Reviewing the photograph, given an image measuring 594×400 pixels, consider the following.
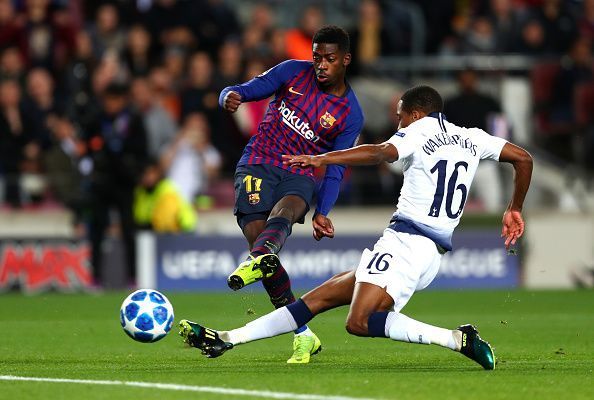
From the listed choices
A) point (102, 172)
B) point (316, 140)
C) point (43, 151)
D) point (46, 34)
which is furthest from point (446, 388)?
point (46, 34)

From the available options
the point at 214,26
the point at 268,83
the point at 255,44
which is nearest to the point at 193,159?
the point at 255,44

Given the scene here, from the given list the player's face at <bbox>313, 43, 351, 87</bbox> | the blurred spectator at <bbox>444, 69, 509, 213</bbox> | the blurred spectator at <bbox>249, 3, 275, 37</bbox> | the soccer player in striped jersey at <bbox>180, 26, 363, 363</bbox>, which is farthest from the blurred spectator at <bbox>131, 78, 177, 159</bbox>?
the player's face at <bbox>313, 43, 351, 87</bbox>

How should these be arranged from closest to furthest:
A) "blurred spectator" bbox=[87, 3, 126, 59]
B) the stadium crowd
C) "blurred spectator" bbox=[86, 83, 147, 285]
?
"blurred spectator" bbox=[86, 83, 147, 285], the stadium crowd, "blurred spectator" bbox=[87, 3, 126, 59]

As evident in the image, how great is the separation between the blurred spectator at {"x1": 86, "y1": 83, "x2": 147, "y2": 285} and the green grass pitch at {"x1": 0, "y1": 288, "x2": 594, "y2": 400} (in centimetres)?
208

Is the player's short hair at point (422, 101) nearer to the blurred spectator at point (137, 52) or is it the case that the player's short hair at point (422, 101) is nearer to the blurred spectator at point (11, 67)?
the blurred spectator at point (137, 52)

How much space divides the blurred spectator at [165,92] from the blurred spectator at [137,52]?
0.17 meters

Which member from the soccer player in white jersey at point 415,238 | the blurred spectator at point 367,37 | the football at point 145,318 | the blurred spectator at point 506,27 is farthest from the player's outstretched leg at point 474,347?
the blurred spectator at point 506,27

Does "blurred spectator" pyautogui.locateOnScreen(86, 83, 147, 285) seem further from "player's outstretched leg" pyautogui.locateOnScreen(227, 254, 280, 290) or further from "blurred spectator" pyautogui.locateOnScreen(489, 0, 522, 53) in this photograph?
"player's outstretched leg" pyautogui.locateOnScreen(227, 254, 280, 290)

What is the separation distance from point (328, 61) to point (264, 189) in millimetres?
959

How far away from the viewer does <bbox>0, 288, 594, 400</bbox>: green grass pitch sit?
6914 millimetres

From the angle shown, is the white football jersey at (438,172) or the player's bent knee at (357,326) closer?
the player's bent knee at (357,326)

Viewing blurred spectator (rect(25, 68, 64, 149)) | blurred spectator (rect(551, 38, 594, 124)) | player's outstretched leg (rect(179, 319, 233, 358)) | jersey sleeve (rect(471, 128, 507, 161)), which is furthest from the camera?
blurred spectator (rect(551, 38, 594, 124))

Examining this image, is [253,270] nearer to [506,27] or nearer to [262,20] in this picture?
[262,20]

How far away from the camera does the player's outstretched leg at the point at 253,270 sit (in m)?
7.70
